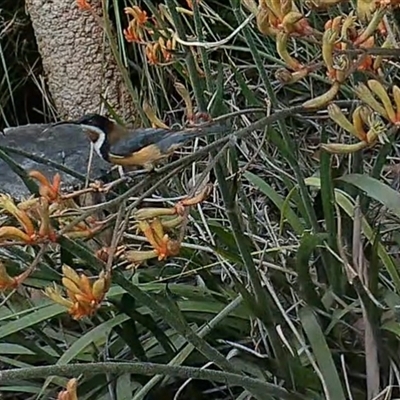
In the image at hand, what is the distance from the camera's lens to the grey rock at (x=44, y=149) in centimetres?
176

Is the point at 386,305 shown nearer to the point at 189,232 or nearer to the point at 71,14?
the point at 189,232

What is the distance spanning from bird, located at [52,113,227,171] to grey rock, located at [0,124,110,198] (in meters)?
0.55

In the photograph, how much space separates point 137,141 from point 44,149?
0.82 m

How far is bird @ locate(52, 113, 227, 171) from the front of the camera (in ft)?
2.89

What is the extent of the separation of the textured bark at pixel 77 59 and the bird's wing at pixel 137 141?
3.18ft

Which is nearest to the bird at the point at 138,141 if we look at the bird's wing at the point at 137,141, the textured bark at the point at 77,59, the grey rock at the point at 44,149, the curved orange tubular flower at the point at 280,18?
the bird's wing at the point at 137,141

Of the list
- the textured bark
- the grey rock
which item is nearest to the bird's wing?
the grey rock

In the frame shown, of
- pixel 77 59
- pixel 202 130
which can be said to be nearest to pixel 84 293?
pixel 202 130

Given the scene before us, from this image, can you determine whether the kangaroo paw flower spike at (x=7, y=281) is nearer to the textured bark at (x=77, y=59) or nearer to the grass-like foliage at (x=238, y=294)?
the grass-like foliage at (x=238, y=294)

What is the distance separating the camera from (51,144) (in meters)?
1.82

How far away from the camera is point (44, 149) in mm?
1809

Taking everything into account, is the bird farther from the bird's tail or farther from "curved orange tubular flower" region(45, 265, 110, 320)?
"curved orange tubular flower" region(45, 265, 110, 320)

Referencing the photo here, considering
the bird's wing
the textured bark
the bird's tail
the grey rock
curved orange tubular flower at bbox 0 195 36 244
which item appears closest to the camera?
curved orange tubular flower at bbox 0 195 36 244

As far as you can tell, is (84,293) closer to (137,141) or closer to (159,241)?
(159,241)
